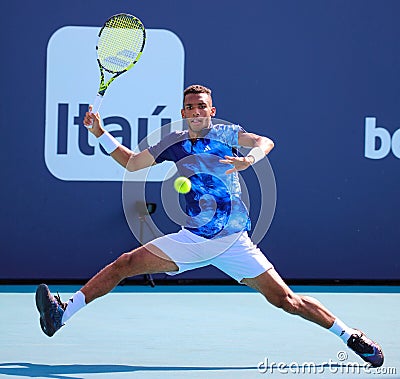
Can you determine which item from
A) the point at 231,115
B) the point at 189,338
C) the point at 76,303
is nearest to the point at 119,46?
the point at 76,303

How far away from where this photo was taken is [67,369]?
5.24 metres

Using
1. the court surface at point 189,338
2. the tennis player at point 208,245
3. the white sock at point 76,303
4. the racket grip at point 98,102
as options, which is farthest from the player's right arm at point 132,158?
the court surface at point 189,338

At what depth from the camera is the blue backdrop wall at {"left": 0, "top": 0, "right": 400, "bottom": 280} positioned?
9.17m

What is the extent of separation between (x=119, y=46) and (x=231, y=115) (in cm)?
347

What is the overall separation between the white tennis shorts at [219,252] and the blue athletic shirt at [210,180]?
0.04 m

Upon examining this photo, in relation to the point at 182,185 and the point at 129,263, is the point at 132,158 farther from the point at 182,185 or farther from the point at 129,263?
the point at 129,263

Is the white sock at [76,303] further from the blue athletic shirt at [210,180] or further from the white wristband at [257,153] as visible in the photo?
the white wristband at [257,153]

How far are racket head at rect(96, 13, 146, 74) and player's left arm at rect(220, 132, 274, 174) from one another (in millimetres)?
872

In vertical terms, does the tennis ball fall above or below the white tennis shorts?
above

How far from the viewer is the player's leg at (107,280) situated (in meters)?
5.41

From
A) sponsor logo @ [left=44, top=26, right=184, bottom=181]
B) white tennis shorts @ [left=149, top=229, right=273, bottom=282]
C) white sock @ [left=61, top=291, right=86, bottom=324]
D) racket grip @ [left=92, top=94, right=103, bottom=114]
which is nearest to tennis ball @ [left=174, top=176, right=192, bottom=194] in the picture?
white tennis shorts @ [left=149, top=229, right=273, bottom=282]

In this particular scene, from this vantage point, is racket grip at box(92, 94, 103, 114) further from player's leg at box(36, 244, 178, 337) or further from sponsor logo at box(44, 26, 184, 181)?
sponsor logo at box(44, 26, 184, 181)

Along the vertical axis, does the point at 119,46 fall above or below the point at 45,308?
above

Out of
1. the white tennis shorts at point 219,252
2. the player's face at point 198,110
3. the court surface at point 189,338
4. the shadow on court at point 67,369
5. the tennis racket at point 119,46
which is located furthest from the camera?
Result: the tennis racket at point 119,46
